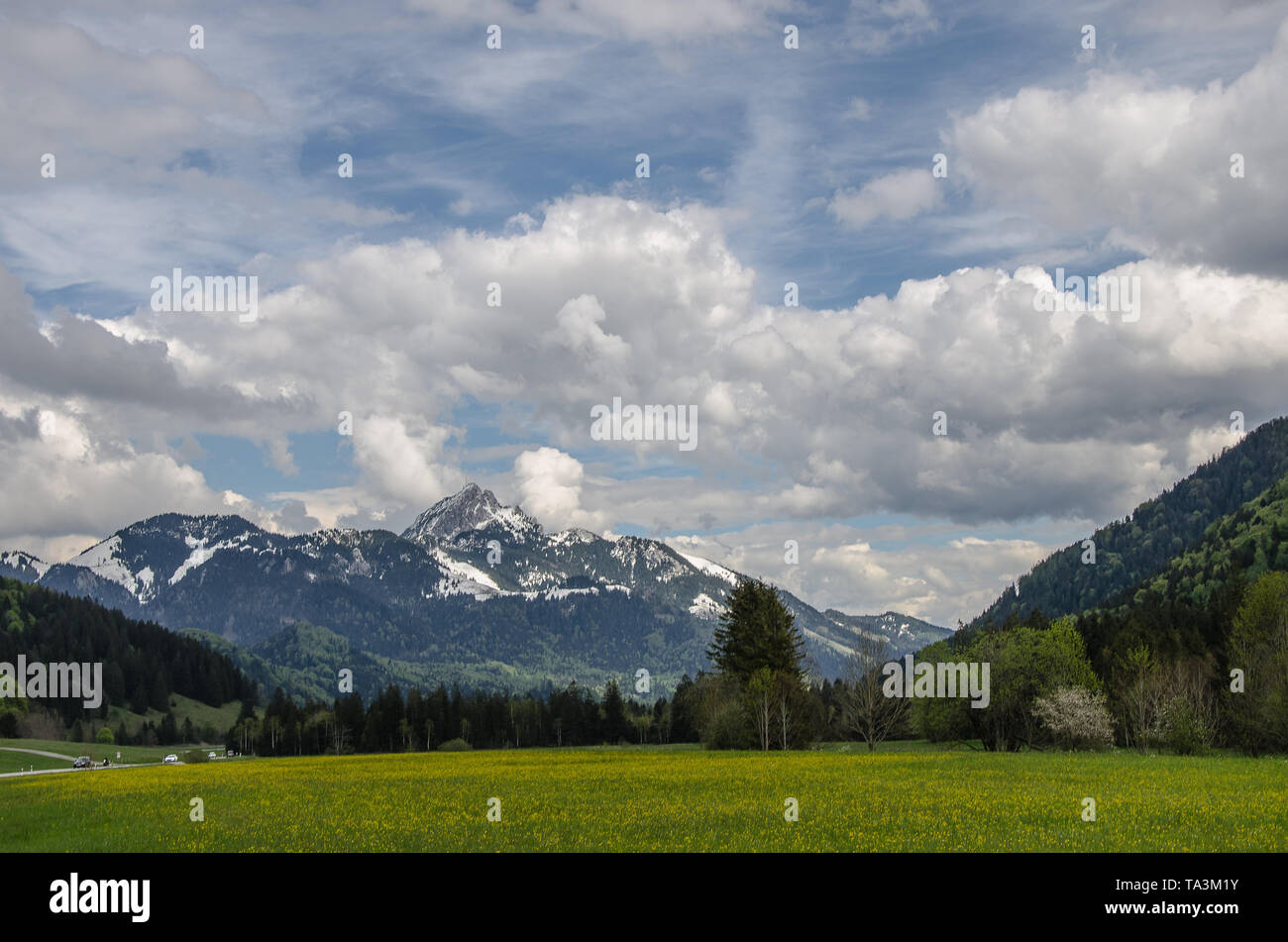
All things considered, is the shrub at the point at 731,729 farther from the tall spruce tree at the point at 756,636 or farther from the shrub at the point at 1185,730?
the shrub at the point at 1185,730

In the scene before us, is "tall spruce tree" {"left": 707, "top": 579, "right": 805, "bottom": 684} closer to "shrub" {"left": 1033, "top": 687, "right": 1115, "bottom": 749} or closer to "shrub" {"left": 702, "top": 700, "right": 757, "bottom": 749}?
"shrub" {"left": 702, "top": 700, "right": 757, "bottom": 749}

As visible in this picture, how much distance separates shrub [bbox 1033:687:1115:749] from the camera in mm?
91938

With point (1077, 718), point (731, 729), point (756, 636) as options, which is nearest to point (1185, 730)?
point (1077, 718)

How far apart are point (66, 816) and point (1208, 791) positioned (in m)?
53.6

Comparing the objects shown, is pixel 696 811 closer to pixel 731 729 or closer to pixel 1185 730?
pixel 1185 730

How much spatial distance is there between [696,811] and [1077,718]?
69.0 m

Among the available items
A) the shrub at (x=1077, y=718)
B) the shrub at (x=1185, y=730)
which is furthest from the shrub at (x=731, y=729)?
the shrub at (x=1185, y=730)

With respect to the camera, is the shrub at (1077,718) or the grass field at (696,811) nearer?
the grass field at (696,811)

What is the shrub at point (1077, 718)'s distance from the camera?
9194 cm

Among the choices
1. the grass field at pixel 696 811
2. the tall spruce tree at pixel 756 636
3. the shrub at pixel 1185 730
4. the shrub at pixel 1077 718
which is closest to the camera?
the grass field at pixel 696 811

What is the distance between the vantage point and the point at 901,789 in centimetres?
4697

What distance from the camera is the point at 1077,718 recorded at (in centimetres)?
9238

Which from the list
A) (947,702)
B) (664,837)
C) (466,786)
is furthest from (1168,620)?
(664,837)

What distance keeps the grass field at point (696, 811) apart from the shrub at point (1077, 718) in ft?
95.1
